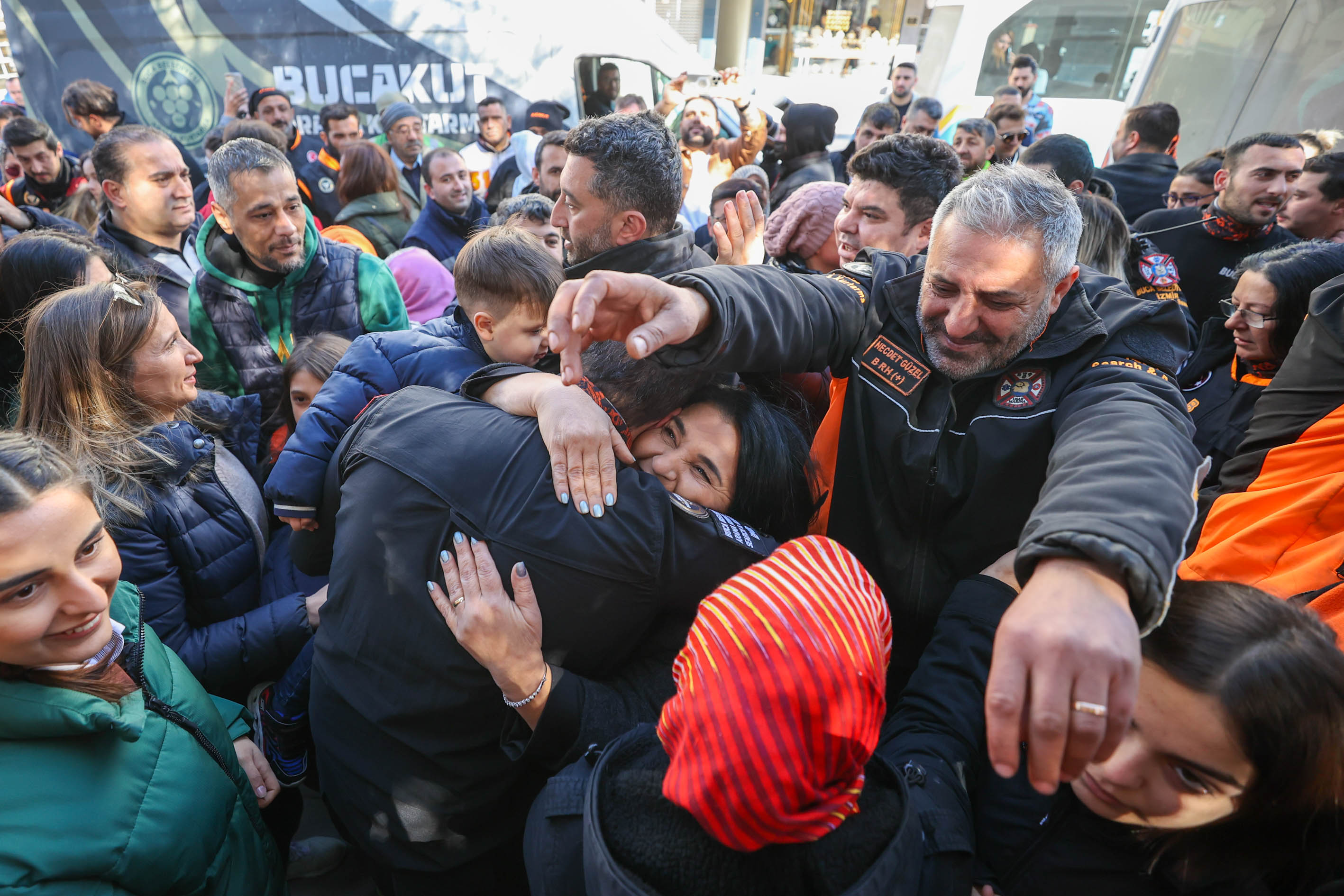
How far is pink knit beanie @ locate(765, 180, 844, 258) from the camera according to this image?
3.08 m

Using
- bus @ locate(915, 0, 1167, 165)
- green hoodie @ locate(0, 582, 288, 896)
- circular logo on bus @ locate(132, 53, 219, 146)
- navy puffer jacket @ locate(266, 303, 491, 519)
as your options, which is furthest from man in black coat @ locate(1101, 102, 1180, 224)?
circular logo on bus @ locate(132, 53, 219, 146)

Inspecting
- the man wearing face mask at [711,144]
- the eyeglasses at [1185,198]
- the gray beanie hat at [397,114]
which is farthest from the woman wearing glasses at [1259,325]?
the gray beanie hat at [397,114]

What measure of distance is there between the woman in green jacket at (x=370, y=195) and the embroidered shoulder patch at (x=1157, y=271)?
4.25 metres

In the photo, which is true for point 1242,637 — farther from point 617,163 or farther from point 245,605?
point 245,605

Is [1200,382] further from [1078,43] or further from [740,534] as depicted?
[1078,43]

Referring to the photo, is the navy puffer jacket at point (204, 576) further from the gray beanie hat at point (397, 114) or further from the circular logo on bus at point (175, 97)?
the circular logo on bus at point (175, 97)

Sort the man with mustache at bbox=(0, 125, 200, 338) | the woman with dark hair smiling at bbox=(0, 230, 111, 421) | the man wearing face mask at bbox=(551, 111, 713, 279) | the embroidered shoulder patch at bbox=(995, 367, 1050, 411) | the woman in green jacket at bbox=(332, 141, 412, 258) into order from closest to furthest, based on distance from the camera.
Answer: the embroidered shoulder patch at bbox=(995, 367, 1050, 411) < the man wearing face mask at bbox=(551, 111, 713, 279) < the woman with dark hair smiling at bbox=(0, 230, 111, 421) < the man with mustache at bbox=(0, 125, 200, 338) < the woman in green jacket at bbox=(332, 141, 412, 258)

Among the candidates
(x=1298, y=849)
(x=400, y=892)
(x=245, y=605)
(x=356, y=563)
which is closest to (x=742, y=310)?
(x=356, y=563)

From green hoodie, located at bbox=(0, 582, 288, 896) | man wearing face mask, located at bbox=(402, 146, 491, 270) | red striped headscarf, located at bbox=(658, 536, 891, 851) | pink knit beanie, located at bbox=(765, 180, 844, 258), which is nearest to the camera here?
red striped headscarf, located at bbox=(658, 536, 891, 851)

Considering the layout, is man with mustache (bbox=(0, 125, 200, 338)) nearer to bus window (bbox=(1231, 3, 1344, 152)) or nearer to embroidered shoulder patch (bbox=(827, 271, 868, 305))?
embroidered shoulder patch (bbox=(827, 271, 868, 305))

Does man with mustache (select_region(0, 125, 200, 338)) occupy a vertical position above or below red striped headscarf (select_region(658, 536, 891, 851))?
below

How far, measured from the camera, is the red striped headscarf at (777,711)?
2.90ft

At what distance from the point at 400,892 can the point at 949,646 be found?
4.20 feet

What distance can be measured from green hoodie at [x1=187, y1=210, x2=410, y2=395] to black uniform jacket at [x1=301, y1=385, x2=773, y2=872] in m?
1.98
